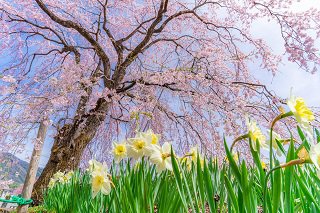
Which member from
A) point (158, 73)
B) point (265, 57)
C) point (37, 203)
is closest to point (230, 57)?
point (265, 57)

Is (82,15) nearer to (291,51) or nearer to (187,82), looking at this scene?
(187,82)

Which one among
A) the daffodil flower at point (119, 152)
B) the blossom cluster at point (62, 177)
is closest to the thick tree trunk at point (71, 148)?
the blossom cluster at point (62, 177)

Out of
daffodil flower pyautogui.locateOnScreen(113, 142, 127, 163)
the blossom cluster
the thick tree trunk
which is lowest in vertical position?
daffodil flower pyautogui.locateOnScreen(113, 142, 127, 163)

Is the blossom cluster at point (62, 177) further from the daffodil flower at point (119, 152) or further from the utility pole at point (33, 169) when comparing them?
the daffodil flower at point (119, 152)

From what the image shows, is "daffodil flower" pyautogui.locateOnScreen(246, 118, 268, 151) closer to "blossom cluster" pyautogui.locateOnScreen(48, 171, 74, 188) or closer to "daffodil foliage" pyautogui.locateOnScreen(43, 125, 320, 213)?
"daffodil foliage" pyautogui.locateOnScreen(43, 125, 320, 213)

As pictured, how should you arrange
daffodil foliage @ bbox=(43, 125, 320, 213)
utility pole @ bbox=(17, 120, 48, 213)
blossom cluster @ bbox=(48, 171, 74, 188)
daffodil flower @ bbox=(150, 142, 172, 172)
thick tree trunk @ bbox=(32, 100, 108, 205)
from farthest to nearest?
1. thick tree trunk @ bbox=(32, 100, 108, 205)
2. utility pole @ bbox=(17, 120, 48, 213)
3. blossom cluster @ bbox=(48, 171, 74, 188)
4. daffodil flower @ bbox=(150, 142, 172, 172)
5. daffodil foliage @ bbox=(43, 125, 320, 213)

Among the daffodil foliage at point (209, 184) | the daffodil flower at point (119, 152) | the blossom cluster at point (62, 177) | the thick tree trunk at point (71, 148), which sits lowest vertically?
the daffodil foliage at point (209, 184)

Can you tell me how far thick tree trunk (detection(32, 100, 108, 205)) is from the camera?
7523 mm

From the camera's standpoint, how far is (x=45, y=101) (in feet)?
24.2

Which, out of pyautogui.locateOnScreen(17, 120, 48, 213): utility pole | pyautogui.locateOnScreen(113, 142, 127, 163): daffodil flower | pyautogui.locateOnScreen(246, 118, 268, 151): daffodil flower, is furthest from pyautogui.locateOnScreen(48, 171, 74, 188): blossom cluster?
pyautogui.locateOnScreen(246, 118, 268, 151): daffodil flower

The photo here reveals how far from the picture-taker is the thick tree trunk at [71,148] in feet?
24.7

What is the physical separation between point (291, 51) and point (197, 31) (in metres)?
2.73

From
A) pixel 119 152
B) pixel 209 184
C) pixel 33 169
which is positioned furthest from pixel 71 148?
pixel 209 184

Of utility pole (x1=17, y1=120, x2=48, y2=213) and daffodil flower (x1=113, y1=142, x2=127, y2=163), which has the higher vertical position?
utility pole (x1=17, y1=120, x2=48, y2=213)
